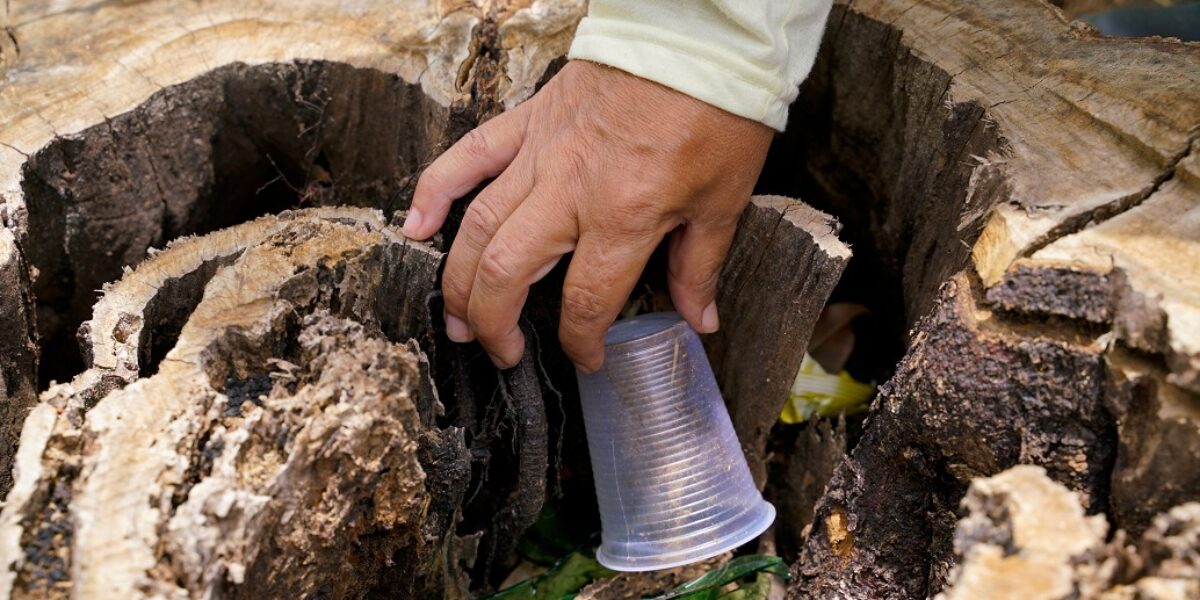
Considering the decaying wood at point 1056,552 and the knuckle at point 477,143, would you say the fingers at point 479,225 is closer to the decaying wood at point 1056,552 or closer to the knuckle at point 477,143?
the knuckle at point 477,143

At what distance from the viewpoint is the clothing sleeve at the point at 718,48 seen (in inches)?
52.8

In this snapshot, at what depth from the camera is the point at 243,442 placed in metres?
1.04

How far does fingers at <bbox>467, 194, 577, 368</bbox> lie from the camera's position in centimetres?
137

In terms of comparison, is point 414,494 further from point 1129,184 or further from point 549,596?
point 1129,184

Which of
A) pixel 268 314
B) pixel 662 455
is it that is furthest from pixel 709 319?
pixel 268 314

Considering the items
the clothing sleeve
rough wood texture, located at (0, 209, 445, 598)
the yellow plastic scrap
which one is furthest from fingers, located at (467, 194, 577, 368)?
the yellow plastic scrap

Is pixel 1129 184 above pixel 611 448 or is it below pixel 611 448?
above

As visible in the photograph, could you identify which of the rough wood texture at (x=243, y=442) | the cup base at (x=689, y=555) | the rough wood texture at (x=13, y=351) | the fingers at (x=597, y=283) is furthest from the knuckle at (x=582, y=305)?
the rough wood texture at (x=13, y=351)

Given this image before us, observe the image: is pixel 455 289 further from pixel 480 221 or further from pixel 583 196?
pixel 583 196

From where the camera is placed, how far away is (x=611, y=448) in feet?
5.07

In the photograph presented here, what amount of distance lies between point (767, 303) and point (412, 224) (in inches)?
20.9

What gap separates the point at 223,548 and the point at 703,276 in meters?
0.79

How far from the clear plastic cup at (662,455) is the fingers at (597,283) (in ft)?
0.30

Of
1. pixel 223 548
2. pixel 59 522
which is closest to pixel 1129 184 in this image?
pixel 223 548
